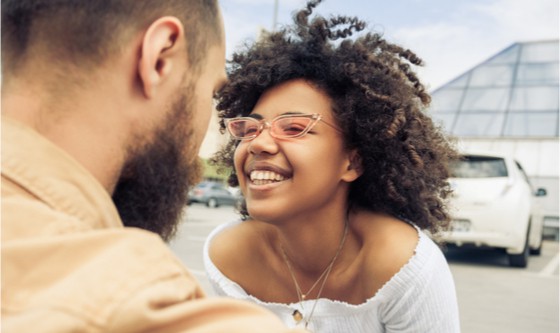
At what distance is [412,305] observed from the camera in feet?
7.23

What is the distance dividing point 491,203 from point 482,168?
0.50 m

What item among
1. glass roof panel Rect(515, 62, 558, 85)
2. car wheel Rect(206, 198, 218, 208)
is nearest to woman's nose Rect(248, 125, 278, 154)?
glass roof panel Rect(515, 62, 558, 85)

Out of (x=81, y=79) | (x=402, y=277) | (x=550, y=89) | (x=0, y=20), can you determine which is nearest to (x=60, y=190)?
(x=81, y=79)

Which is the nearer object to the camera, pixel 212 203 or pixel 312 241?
pixel 312 241

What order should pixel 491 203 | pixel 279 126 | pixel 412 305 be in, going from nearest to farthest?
1. pixel 412 305
2. pixel 279 126
3. pixel 491 203

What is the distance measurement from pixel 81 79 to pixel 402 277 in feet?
4.74

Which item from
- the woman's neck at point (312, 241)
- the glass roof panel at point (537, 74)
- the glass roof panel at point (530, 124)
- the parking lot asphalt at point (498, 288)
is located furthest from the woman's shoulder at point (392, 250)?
the glass roof panel at point (537, 74)

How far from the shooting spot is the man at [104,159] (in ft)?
2.73

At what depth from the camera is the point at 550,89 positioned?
15.5 meters

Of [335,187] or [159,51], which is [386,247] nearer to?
[335,187]

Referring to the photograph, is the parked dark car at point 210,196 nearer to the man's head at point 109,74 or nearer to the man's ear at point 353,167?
the man's ear at point 353,167

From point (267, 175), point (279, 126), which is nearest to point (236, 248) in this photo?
point (267, 175)

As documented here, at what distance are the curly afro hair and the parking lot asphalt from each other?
1424 mm

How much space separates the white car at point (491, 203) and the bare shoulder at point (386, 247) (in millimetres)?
5297
